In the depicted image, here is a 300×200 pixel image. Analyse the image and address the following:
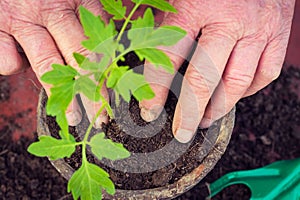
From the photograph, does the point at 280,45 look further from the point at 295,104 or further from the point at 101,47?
the point at 295,104

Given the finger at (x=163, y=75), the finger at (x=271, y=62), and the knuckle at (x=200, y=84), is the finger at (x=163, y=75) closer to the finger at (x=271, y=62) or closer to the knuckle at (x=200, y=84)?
the knuckle at (x=200, y=84)

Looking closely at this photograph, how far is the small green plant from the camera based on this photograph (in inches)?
37.1

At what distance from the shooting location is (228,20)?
1.26m

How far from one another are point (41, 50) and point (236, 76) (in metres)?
0.49

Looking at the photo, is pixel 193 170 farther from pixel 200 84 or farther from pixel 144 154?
pixel 200 84

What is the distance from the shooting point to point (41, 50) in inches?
48.3

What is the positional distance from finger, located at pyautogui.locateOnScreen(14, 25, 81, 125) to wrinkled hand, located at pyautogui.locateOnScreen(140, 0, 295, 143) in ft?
0.61

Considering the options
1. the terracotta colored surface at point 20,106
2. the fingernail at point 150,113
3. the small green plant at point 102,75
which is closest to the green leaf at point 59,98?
the small green plant at point 102,75

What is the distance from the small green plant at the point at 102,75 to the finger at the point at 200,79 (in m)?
0.21

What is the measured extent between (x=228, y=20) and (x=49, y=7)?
1.52 ft

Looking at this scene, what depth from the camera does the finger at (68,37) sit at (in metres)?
1.23

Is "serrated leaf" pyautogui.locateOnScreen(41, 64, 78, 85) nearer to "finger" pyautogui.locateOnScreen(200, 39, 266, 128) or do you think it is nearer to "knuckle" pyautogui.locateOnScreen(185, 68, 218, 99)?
"knuckle" pyautogui.locateOnScreen(185, 68, 218, 99)

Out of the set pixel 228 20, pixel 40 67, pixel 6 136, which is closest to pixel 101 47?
pixel 40 67

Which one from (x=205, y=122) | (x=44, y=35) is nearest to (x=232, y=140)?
(x=205, y=122)
